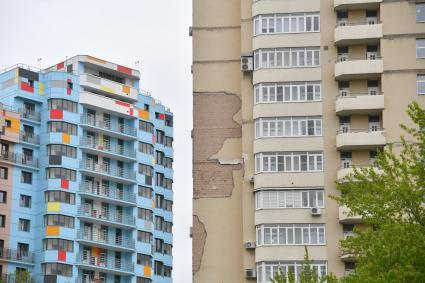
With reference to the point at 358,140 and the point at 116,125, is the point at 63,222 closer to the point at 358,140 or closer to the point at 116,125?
the point at 116,125

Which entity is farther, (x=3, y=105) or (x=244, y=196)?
(x=3, y=105)

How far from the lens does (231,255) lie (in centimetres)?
6091

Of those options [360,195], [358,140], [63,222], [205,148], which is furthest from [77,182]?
[360,195]

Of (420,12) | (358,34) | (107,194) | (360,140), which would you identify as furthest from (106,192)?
(420,12)

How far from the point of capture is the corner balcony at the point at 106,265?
316 ft

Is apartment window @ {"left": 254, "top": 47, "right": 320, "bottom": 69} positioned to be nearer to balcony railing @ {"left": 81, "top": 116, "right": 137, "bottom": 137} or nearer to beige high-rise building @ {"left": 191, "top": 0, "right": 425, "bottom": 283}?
beige high-rise building @ {"left": 191, "top": 0, "right": 425, "bottom": 283}

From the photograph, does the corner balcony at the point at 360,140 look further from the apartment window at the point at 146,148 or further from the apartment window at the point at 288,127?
the apartment window at the point at 146,148

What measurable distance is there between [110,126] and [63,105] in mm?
6485

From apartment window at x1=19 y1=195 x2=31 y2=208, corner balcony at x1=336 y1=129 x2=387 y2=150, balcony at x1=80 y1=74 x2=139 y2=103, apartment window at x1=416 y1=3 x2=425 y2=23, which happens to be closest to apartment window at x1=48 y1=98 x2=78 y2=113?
balcony at x1=80 y1=74 x2=139 y2=103

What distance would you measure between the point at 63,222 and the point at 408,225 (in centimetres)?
6634

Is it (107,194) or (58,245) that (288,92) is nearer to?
(58,245)

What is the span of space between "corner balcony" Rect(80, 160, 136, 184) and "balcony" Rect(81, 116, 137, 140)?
125 inches

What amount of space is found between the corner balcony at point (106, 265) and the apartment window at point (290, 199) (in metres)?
38.5

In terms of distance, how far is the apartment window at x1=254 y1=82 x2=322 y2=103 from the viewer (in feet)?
204
